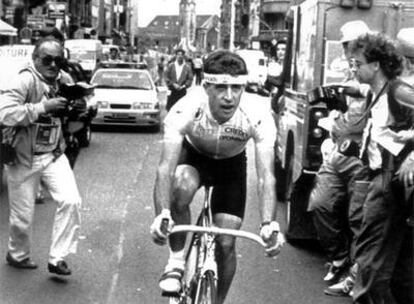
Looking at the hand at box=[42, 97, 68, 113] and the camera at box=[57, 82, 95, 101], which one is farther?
the camera at box=[57, 82, 95, 101]

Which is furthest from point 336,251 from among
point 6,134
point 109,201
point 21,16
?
point 21,16

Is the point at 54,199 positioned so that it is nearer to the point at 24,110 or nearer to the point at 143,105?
the point at 24,110

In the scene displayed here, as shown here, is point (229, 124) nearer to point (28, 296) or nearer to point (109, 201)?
point (28, 296)

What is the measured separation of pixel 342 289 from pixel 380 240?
6.34 feet

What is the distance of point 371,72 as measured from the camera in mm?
5988

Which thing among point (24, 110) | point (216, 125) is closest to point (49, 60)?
point (24, 110)

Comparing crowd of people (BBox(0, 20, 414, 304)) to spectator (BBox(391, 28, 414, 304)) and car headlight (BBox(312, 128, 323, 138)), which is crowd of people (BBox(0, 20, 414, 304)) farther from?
car headlight (BBox(312, 128, 323, 138))

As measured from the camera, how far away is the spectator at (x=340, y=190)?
7.11m

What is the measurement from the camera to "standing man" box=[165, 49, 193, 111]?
2361cm

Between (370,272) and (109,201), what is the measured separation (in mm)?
6579

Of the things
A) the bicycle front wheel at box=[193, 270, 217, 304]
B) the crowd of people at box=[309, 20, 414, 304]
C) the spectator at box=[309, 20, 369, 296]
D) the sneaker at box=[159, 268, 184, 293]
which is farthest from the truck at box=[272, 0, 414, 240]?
the bicycle front wheel at box=[193, 270, 217, 304]

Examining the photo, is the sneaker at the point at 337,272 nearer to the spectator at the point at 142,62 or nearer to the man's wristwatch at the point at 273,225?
the man's wristwatch at the point at 273,225

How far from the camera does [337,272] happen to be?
25.7ft

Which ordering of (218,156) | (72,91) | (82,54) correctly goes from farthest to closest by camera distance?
(82,54)
(72,91)
(218,156)
